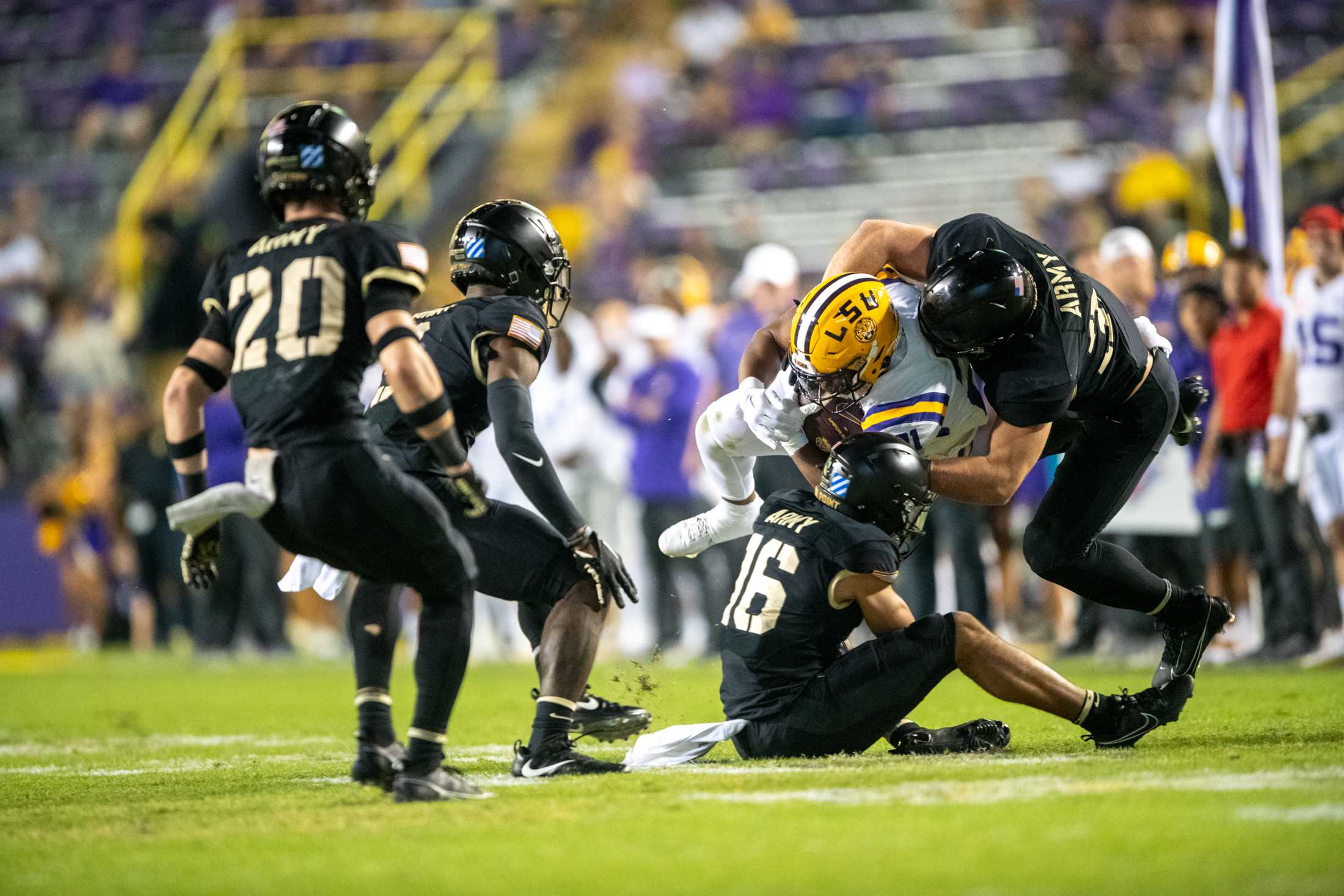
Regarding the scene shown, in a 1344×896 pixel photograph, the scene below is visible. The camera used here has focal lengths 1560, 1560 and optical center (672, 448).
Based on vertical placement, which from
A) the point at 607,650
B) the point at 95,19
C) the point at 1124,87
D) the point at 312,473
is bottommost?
the point at 607,650

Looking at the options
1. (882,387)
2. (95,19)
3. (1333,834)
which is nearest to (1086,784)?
(1333,834)

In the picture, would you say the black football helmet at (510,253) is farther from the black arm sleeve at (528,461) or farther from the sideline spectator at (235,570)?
the sideline spectator at (235,570)

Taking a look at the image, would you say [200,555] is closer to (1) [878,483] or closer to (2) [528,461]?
(2) [528,461]

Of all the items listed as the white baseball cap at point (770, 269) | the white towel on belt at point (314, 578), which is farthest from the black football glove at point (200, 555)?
the white baseball cap at point (770, 269)

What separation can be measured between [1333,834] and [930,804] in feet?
3.07

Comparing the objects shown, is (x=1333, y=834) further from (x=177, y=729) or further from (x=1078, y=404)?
(x=177, y=729)

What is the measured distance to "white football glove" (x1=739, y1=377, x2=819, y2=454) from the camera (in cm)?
506

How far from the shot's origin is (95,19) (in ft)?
62.8

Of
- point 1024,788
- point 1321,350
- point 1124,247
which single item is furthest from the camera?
point 1124,247

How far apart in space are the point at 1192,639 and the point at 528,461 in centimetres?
230

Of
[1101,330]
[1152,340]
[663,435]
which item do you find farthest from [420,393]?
[663,435]

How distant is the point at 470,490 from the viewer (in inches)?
165

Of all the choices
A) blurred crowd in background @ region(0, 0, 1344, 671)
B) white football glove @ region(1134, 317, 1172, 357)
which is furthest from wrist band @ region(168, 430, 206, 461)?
blurred crowd in background @ region(0, 0, 1344, 671)

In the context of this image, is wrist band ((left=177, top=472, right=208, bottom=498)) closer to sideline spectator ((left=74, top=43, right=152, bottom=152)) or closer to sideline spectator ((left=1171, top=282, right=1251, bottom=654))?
sideline spectator ((left=1171, top=282, right=1251, bottom=654))
